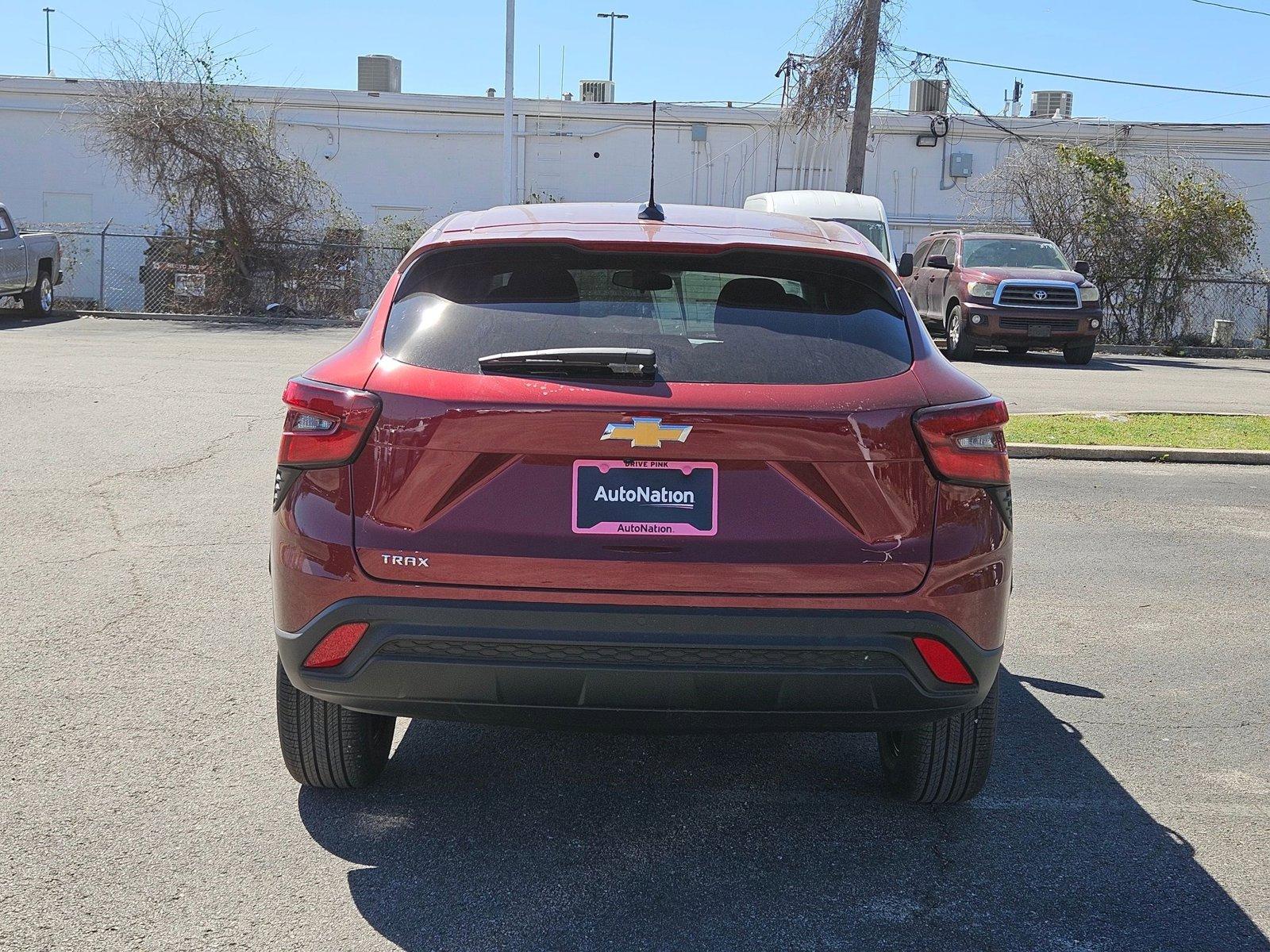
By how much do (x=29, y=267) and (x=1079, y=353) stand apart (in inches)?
691

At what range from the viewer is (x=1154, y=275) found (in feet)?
83.7

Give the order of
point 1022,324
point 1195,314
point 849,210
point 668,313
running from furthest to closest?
point 1195,314 → point 1022,324 → point 849,210 → point 668,313

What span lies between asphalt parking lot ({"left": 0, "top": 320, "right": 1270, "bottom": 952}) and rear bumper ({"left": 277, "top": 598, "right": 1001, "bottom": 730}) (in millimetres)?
496

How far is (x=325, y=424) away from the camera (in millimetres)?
3447

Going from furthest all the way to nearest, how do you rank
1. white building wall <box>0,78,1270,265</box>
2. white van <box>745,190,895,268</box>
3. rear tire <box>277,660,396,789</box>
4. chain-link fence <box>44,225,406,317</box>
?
white building wall <box>0,78,1270,265</box> → chain-link fence <box>44,225,406,317</box> → white van <box>745,190,895,268</box> → rear tire <box>277,660,396,789</box>

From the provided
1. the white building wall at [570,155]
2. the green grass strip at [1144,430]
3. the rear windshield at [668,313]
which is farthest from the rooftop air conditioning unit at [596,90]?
the rear windshield at [668,313]

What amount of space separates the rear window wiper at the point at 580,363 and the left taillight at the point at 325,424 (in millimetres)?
340

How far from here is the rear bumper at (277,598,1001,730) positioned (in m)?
3.31

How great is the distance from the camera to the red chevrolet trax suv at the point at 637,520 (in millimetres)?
3303

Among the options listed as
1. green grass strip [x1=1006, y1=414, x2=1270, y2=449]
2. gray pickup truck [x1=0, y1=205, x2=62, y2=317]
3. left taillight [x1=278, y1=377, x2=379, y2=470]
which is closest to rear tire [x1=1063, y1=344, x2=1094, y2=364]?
green grass strip [x1=1006, y1=414, x2=1270, y2=449]

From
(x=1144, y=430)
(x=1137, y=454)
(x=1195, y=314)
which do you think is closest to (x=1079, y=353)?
(x=1195, y=314)

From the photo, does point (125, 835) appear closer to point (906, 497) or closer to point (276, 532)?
point (276, 532)

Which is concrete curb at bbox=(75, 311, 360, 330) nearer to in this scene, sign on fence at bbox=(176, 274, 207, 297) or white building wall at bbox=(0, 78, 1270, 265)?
sign on fence at bbox=(176, 274, 207, 297)

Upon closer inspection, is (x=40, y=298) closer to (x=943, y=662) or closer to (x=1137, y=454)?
(x=1137, y=454)
